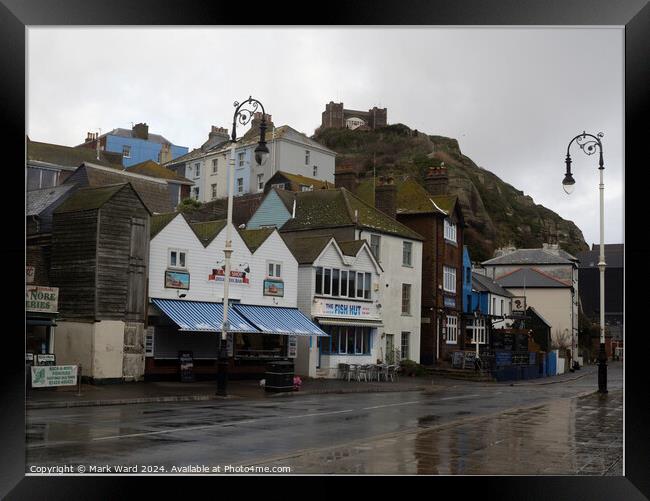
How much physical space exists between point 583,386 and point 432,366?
14920mm

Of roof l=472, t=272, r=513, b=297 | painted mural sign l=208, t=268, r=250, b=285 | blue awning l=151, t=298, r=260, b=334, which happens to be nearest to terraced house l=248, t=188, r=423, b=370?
painted mural sign l=208, t=268, r=250, b=285

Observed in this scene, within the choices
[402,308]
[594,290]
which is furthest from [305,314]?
[594,290]

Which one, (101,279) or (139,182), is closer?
(101,279)

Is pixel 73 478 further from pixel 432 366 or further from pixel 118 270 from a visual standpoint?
pixel 432 366

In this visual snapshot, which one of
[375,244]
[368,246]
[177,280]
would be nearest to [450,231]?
[375,244]

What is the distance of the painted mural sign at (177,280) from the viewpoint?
2912cm

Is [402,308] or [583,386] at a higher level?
[402,308]

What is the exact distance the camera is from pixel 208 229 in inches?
1217

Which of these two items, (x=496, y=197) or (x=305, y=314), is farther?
(x=305, y=314)

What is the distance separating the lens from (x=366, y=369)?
36750 mm

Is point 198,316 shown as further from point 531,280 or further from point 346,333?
point 531,280

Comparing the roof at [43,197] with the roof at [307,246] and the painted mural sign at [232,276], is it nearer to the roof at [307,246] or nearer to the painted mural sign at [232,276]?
the painted mural sign at [232,276]

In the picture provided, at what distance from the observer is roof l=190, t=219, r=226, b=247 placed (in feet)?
100

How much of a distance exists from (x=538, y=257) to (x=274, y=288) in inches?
518
